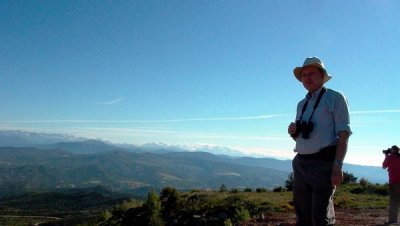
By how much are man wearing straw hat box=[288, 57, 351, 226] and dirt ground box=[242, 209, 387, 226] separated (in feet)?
18.7

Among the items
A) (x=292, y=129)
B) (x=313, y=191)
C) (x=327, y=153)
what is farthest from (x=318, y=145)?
(x=313, y=191)

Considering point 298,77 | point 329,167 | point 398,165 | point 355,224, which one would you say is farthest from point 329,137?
point 398,165

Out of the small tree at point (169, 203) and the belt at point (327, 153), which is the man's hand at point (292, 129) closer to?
the belt at point (327, 153)

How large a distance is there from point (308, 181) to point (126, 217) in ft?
41.2

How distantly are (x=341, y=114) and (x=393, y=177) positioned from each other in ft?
25.9

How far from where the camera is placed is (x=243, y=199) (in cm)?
1650

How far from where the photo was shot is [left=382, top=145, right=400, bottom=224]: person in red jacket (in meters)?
11.8

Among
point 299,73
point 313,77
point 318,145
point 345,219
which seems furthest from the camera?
point 345,219

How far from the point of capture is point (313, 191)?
5.25 meters

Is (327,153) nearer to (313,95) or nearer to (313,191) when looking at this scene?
(313,191)

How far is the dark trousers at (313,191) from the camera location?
5.15 meters

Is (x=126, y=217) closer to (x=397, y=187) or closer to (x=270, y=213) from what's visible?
(x=270, y=213)

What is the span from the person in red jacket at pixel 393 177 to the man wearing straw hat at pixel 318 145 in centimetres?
750

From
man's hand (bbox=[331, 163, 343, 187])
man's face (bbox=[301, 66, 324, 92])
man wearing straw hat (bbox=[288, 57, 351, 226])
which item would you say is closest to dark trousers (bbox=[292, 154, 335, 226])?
man wearing straw hat (bbox=[288, 57, 351, 226])
